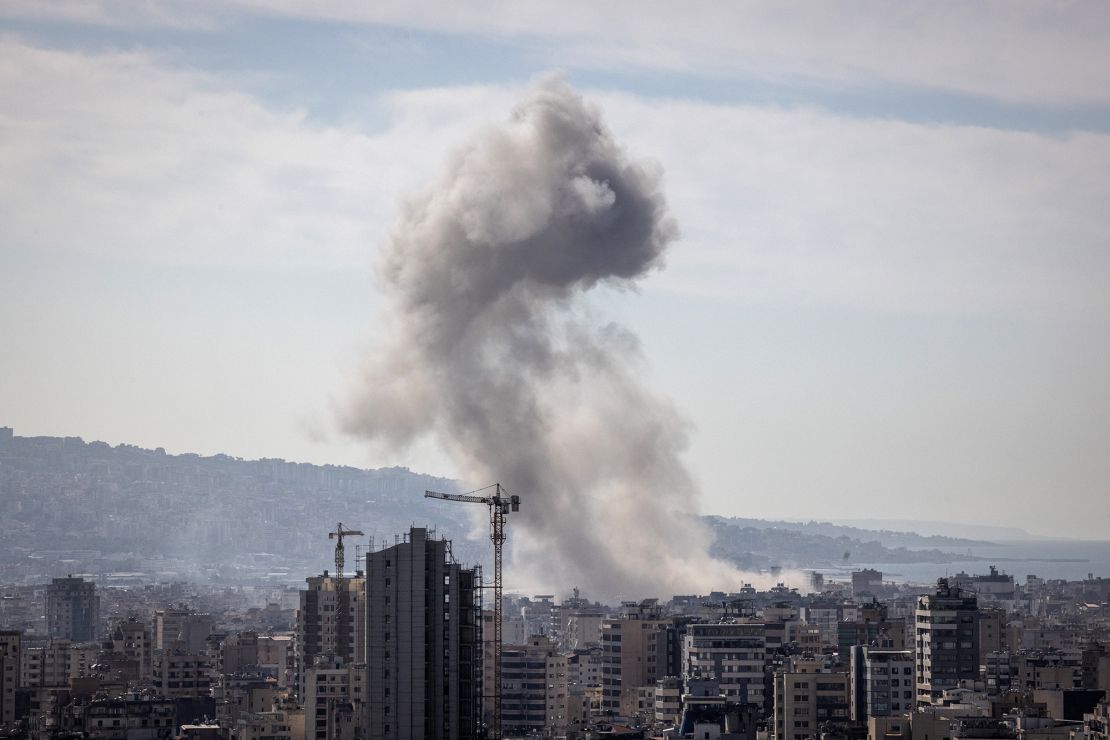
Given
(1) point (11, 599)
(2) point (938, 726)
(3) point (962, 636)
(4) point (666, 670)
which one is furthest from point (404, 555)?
(1) point (11, 599)

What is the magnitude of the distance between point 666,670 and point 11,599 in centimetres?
10094

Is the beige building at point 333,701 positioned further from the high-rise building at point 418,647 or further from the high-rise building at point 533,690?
the high-rise building at point 418,647

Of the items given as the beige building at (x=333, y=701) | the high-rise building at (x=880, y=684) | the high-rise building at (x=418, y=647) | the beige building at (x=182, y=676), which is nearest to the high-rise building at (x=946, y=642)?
the high-rise building at (x=880, y=684)

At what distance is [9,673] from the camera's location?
76.6 meters

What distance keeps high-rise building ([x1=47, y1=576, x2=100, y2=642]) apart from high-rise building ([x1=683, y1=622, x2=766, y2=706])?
65.5 metres

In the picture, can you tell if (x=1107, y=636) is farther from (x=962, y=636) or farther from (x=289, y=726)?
(x=289, y=726)

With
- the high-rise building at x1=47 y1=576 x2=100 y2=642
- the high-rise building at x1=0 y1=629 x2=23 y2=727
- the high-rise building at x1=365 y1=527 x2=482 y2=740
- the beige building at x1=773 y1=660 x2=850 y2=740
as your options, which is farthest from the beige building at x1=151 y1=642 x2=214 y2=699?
the high-rise building at x1=47 y1=576 x2=100 y2=642

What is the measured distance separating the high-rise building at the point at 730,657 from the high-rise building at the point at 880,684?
8182 millimetres

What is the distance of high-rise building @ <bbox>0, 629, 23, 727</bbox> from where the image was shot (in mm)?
72000

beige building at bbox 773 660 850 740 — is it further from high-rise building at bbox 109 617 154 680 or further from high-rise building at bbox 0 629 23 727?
high-rise building at bbox 109 617 154 680

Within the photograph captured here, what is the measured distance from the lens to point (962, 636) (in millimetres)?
66875

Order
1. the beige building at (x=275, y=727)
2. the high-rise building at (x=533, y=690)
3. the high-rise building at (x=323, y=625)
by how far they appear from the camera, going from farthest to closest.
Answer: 1. the high-rise building at (x=323, y=625)
2. the high-rise building at (x=533, y=690)
3. the beige building at (x=275, y=727)

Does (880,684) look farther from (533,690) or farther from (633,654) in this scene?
(633,654)

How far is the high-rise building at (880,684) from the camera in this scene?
58.4m
